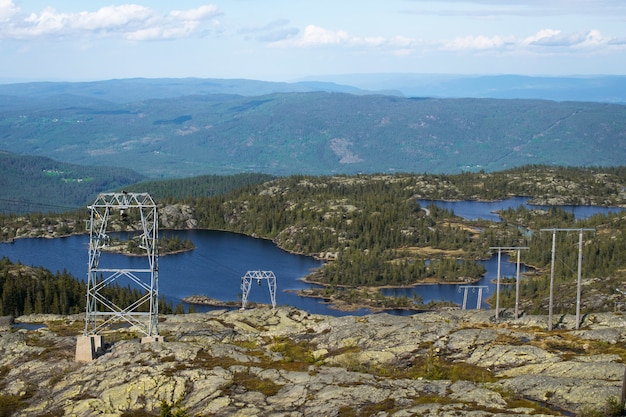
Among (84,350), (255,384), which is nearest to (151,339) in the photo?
(84,350)

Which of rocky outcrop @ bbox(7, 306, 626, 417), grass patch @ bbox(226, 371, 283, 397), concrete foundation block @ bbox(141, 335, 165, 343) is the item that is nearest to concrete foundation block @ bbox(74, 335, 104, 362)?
rocky outcrop @ bbox(7, 306, 626, 417)

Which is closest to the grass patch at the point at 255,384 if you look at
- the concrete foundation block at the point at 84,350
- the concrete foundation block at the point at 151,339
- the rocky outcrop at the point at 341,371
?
the rocky outcrop at the point at 341,371

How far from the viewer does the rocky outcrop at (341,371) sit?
60125 millimetres

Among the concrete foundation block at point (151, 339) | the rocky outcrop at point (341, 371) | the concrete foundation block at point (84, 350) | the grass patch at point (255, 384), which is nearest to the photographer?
the rocky outcrop at point (341, 371)

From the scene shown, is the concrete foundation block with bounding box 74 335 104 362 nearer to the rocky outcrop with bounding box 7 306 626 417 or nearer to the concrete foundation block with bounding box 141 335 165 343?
the rocky outcrop with bounding box 7 306 626 417

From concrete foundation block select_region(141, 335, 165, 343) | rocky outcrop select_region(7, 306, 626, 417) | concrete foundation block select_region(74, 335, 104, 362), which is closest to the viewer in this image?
rocky outcrop select_region(7, 306, 626, 417)

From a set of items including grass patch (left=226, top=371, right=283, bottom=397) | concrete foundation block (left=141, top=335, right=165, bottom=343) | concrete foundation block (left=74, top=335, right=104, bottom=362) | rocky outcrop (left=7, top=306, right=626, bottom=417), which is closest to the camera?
rocky outcrop (left=7, top=306, right=626, bottom=417)

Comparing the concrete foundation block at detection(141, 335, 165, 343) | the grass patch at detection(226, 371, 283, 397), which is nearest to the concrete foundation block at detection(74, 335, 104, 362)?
the concrete foundation block at detection(141, 335, 165, 343)

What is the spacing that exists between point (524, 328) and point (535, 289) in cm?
7648

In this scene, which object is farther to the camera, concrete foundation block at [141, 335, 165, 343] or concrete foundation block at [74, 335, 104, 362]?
concrete foundation block at [141, 335, 165, 343]

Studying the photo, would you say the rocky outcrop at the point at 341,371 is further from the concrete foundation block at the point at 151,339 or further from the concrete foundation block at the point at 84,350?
the concrete foundation block at the point at 151,339

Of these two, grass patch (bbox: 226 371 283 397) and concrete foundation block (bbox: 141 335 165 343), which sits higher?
concrete foundation block (bbox: 141 335 165 343)

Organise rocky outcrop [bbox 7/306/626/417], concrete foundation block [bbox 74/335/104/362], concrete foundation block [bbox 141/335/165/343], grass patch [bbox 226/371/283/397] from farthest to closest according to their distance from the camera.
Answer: concrete foundation block [bbox 141/335/165/343]
concrete foundation block [bbox 74/335/104/362]
grass patch [bbox 226/371/283/397]
rocky outcrop [bbox 7/306/626/417]

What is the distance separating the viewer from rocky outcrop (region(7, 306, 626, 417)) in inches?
2367
